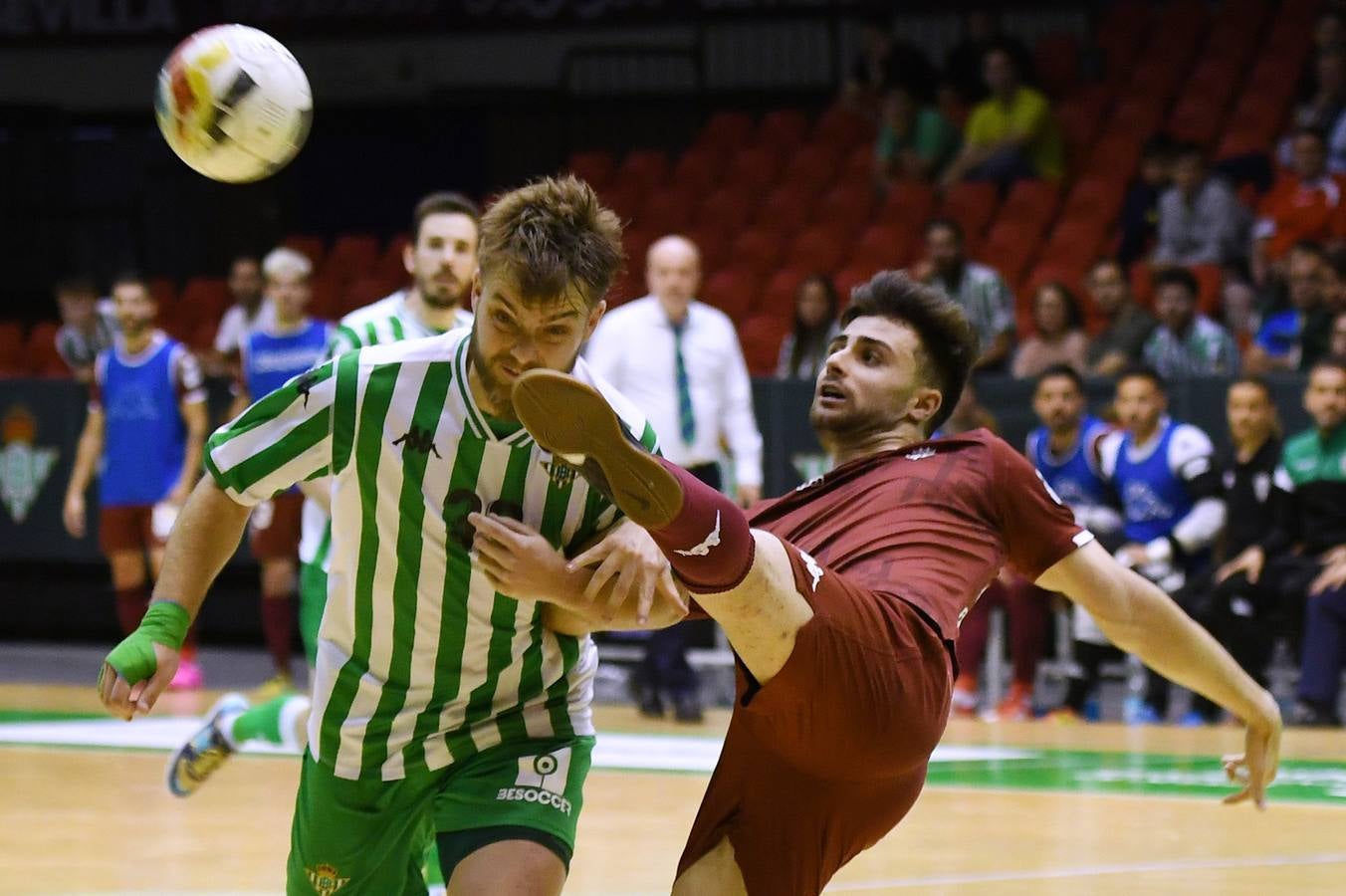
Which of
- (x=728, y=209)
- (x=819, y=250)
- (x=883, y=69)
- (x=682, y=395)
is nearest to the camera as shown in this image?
(x=682, y=395)

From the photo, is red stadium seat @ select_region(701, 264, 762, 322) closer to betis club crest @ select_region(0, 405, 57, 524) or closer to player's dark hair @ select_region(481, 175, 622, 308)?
betis club crest @ select_region(0, 405, 57, 524)

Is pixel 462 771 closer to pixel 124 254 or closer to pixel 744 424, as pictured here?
pixel 744 424

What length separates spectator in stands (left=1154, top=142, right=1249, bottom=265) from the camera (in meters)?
11.9

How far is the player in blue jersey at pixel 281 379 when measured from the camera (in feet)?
34.5

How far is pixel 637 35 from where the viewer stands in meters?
17.2

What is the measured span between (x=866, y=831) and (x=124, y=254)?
15328mm

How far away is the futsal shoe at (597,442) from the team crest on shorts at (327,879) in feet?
3.41

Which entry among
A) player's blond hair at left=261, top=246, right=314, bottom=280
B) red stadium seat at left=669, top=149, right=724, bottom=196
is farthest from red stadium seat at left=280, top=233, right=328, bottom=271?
player's blond hair at left=261, top=246, right=314, bottom=280

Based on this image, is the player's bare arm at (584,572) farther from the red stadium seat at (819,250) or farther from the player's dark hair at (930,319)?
the red stadium seat at (819,250)

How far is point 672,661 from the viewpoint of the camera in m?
9.55

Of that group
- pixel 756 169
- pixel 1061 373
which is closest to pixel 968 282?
pixel 1061 373

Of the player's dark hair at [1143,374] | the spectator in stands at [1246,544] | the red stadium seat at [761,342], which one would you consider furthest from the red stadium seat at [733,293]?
the spectator in stands at [1246,544]

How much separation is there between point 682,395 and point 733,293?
4.21 metres

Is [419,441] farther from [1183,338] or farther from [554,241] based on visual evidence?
[1183,338]
